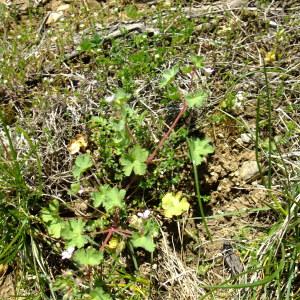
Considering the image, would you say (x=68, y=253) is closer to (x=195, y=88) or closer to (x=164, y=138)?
(x=164, y=138)

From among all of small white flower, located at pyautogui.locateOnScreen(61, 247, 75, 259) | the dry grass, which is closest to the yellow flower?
the dry grass

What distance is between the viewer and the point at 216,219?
9.97 feet

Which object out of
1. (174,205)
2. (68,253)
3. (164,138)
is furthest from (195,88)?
(68,253)

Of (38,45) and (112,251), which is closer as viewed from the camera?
(112,251)

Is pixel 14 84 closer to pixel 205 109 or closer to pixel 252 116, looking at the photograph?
pixel 205 109

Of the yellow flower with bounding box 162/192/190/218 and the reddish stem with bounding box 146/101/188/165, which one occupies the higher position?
the reddish stem with bounding box 146/101/188/165

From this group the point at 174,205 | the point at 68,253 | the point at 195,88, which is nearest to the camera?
the point at 68,253

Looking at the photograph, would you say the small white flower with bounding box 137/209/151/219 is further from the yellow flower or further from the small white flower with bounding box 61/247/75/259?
the small white flower with bounding box 61/247/75/259

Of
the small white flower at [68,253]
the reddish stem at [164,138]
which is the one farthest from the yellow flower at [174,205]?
the small white flower at [68,253]

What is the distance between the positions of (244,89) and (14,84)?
1497 mm

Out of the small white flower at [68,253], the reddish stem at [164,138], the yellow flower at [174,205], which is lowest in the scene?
the yellow flower at [174,205]

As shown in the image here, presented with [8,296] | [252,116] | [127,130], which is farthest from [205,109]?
[8,296]

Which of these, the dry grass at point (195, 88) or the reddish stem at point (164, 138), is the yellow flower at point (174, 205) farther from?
the reddish stem at point (164, 138)

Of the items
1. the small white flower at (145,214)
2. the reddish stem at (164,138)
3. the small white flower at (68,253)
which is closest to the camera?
the small white flower at (68,253)
